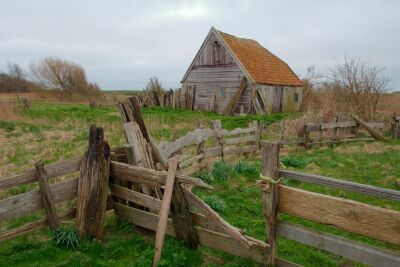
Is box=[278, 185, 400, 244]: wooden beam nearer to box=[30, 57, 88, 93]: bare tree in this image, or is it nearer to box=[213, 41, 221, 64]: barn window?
box=[213, 41, 221, 64]: barn window

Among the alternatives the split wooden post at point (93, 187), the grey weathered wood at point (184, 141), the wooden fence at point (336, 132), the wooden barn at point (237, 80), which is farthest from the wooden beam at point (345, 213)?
the wooden barn at point (237, 80)

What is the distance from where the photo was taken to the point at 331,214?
348 centimetres

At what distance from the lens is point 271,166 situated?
3873 mm

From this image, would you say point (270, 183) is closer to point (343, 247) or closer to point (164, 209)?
point (343, 247)

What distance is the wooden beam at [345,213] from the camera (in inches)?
123

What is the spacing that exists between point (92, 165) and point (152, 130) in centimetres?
1058

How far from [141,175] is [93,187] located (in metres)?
0.76

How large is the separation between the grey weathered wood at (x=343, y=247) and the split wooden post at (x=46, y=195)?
10.4 feet

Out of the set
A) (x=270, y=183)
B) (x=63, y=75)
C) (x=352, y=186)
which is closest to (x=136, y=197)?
(x=270, y=183)

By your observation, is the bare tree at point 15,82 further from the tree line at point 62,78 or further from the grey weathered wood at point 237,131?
the grey weathered wood at point 237,131

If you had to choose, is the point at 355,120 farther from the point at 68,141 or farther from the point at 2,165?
the point at 2,165

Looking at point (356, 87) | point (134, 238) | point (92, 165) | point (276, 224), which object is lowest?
point (134, 238)

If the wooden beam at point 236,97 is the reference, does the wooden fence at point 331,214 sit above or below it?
below

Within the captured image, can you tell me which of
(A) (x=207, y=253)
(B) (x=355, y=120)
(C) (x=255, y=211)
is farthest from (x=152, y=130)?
(A) (x=207, y=253)
